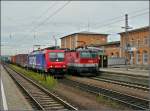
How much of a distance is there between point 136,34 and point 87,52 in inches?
1365

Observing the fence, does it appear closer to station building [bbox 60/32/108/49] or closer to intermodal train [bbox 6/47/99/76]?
intermodal train [bbox 6/47/99/76]

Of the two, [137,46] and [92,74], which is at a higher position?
[137,46]

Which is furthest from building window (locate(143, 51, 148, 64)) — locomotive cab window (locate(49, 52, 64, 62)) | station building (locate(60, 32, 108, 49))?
station building (locate(60, 32, 108, 49))

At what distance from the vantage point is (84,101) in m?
16.5

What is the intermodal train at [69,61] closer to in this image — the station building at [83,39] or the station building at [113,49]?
the station building at [113,49]

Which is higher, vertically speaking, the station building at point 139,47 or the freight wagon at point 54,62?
the station building at point 139,47

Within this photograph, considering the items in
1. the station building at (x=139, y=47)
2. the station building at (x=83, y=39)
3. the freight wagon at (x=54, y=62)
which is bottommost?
the freight wagon at (x=54, y=62)

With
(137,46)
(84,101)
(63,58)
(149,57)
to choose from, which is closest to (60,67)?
(63,58)

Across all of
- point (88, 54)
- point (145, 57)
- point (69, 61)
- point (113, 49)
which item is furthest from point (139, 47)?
point (88, 54)

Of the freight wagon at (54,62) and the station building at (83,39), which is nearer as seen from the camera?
the freight wagon at (54,62)

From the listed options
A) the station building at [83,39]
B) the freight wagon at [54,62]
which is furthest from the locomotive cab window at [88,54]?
the station building at [83,39]

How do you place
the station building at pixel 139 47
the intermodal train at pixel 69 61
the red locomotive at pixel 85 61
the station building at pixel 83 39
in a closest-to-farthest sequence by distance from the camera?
the intermodal train at pixel 69 61, the red locomotive at pixel 85 61, the station building at pixel 139 47, the station building at pixel 83 39

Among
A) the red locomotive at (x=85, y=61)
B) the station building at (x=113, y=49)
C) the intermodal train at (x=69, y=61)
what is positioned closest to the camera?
the intermodal train at (x=69, y=61)

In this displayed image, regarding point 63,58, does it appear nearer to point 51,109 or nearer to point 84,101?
point 84,101
